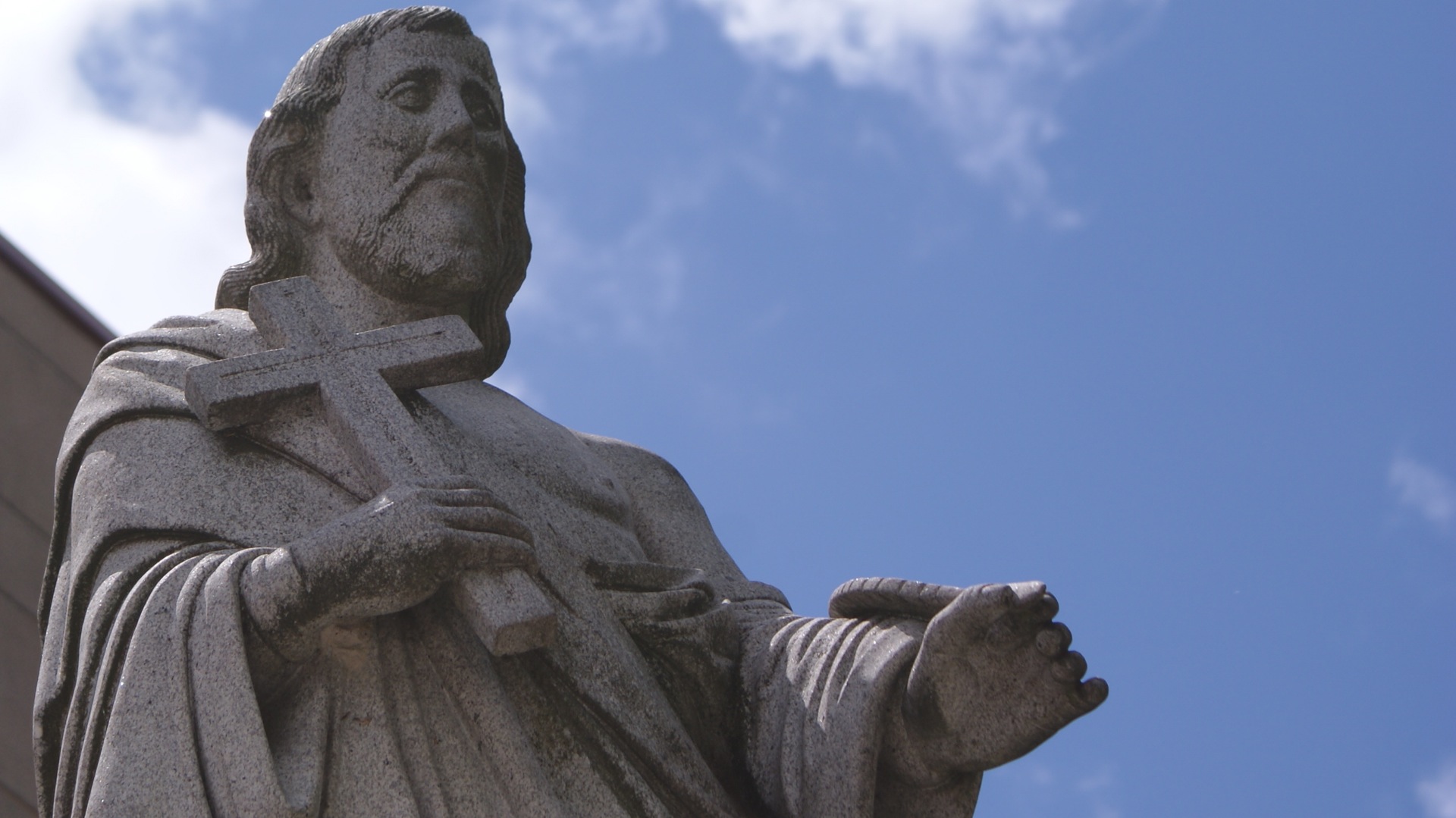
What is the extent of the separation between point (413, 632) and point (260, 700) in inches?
16.3

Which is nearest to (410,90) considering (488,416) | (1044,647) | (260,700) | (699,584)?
(488,416)

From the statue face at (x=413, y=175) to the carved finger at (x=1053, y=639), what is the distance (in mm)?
2327

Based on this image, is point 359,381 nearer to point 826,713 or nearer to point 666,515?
point 666,515

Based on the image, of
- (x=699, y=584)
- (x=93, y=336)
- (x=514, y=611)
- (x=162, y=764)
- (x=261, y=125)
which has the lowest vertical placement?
(x=162, y=764)

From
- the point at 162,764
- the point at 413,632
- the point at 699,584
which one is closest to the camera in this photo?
the point at 162,764

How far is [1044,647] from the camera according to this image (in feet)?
18.6

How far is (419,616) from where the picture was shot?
5887 mm

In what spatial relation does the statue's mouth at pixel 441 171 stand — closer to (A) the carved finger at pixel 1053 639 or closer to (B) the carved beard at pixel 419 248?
(B) the carved beard at pixel 419 248

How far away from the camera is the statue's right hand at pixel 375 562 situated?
18.1ft

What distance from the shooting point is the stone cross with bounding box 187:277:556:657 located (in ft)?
18.4

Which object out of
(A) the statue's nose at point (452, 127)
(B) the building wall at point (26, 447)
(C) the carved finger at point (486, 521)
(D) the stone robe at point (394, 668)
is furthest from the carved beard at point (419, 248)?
(B) the building wall at point (26, 447)

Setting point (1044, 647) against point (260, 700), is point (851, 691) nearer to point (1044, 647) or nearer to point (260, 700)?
point (1044, 647)

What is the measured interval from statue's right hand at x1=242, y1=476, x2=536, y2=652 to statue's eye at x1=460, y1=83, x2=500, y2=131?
2.16 m

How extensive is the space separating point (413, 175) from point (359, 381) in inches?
44.5
